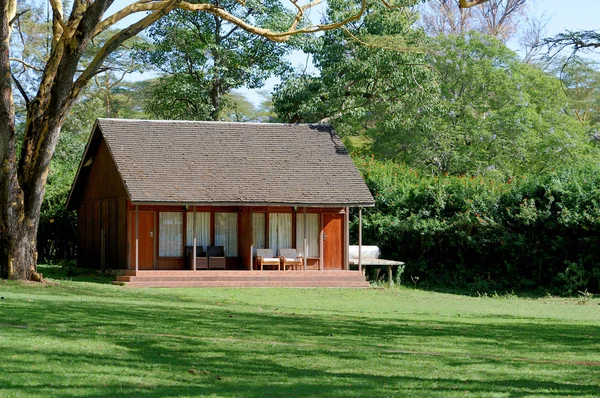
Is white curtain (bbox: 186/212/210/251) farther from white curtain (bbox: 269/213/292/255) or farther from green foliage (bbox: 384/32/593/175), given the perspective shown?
green foliage (bbox: 384/32/593/175)

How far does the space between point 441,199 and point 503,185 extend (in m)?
2.20

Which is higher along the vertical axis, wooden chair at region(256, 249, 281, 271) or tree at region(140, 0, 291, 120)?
tree at region(140, 0, 291, 120)

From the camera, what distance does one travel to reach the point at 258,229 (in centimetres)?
3044

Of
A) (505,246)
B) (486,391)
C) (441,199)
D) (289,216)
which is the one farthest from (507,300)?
(486,391)

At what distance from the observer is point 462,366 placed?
10727 mm

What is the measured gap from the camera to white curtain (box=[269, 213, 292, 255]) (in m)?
30.5

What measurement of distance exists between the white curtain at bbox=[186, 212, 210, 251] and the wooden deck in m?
2.49

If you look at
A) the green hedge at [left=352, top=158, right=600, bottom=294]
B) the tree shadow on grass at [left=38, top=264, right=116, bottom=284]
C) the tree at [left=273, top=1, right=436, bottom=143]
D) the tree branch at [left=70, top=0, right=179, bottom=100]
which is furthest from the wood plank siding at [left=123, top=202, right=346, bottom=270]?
the tree at [left=273, top=1, right=436, bottom=143]

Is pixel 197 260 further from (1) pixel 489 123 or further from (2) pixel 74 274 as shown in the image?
(1) pixel 489 123

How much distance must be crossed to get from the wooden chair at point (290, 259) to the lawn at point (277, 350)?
9390 mm

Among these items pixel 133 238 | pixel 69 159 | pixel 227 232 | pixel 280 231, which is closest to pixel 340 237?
pixel 280 231

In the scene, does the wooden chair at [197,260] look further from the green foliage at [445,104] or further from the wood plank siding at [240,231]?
the green foliage at [445,104]

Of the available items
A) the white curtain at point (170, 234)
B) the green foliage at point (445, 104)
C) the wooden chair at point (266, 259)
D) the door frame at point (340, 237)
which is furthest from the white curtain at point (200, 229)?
the green foliage at point (445, 104)

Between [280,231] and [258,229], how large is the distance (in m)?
0.76
